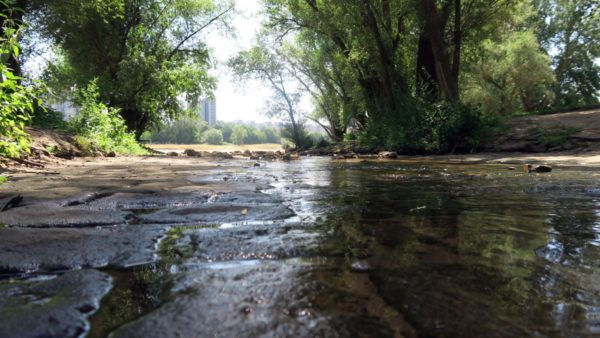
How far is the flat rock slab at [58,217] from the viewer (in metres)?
2.12

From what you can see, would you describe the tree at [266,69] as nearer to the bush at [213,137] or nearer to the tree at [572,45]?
the tree at [572,45]

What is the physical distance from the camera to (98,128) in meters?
11.3

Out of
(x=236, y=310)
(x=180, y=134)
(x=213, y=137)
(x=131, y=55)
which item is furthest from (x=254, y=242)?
(x=213, y=137)

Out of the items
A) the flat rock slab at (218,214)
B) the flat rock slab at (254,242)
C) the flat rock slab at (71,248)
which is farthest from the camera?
the flat rock slab at (218,214)

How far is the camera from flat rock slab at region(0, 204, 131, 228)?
2119 mm

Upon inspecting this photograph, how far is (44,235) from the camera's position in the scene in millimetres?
1796

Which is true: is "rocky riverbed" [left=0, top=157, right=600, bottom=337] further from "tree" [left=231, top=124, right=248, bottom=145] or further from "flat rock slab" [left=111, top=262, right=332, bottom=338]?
"tree" [left=231, top=124, right=248, bottom=145]

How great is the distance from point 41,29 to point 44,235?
2009cm

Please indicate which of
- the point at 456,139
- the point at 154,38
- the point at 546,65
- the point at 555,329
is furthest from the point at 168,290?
the point at 546,65

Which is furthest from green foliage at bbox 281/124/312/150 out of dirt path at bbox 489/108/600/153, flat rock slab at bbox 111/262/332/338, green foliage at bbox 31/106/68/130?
flat rock slab at bbox 111/262/332/338

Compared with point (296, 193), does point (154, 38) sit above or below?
above

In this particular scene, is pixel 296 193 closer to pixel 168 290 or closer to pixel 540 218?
pixel 540 218

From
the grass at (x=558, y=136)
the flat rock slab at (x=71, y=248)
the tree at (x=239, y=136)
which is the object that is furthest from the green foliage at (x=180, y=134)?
the flat rock slab at (x=71, y=248)

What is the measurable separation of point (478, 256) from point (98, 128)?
1174 centimetres
